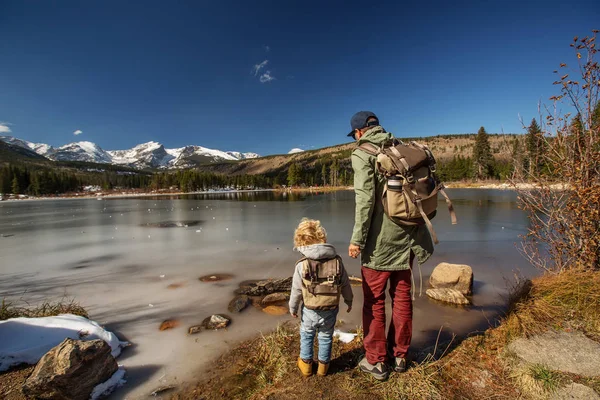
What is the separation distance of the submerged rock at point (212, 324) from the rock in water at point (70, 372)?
56.1 inches

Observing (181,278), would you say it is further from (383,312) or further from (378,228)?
(378,228)

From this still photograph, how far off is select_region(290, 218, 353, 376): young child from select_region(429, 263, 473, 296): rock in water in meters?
4.17

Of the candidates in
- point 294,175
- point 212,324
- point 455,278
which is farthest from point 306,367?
point 294,175

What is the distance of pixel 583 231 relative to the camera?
3.87 meters

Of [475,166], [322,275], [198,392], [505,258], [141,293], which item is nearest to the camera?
[322,275]

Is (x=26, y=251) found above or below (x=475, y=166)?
below

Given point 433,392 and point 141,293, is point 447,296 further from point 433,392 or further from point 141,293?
point 141,293

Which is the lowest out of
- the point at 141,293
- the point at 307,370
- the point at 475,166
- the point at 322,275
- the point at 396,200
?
A: the point at 141,293

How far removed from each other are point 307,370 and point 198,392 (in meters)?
1.38

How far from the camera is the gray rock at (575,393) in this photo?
88.8 inches

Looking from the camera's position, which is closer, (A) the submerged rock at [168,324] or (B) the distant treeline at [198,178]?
(A) the submerged rock at [168,324]

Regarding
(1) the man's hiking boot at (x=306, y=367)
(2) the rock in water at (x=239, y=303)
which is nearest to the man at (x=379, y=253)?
(1) the man's hiking boot at (x=306, y=367)

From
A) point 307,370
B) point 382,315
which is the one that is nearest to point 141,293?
point 307,370

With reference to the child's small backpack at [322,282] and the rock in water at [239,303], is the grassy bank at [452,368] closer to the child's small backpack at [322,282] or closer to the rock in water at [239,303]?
the child's small backpack at [322,282]
